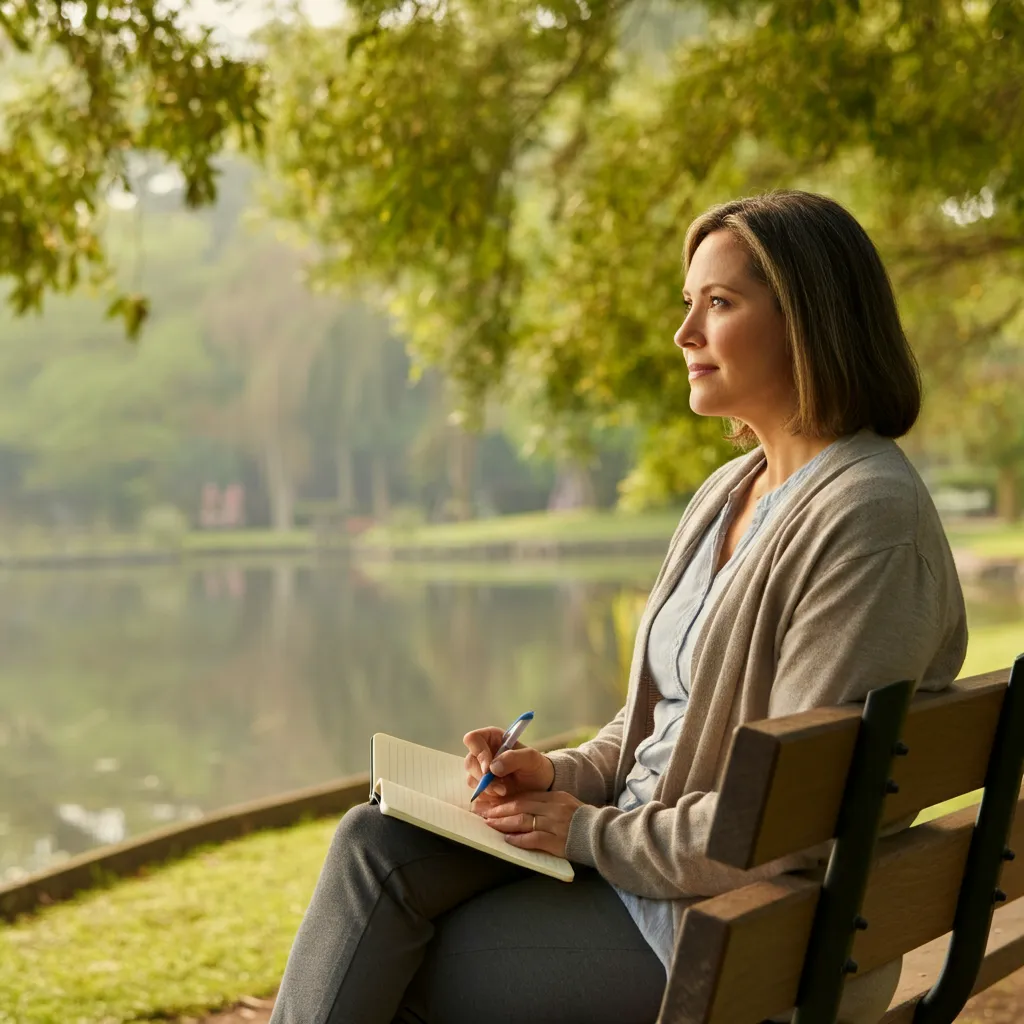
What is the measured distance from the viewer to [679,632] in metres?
1.88

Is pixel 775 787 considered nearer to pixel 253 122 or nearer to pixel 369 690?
pixel 253 122

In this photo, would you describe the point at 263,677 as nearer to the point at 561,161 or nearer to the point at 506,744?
the point at 561,161

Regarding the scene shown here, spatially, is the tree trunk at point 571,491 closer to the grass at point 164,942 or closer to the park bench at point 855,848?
the grass at point 164,942

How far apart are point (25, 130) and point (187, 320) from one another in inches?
1307

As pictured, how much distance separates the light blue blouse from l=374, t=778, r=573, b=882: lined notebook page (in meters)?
0.10

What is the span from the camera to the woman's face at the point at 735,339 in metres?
1.78

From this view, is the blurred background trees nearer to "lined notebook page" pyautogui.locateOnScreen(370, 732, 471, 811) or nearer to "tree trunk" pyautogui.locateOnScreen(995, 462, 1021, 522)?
"lined notebook page" pyautogui.locateOnScreen(370, 732, 471, 811)

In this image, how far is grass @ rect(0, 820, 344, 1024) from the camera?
3.67m

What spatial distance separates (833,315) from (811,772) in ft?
2.15

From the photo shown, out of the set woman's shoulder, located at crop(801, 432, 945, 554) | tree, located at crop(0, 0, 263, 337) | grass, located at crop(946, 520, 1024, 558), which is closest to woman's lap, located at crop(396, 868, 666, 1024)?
woman's shoulder, located at crop(801, 432, 945, 554)

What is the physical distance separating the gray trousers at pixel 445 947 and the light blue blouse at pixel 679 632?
0.23ft

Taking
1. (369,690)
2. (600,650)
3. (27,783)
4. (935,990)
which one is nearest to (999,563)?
(600,650)

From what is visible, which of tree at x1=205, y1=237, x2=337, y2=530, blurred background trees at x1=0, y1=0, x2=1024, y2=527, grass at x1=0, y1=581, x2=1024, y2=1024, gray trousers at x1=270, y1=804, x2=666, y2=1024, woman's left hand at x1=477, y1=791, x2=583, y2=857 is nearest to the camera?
gray trousers at x1=270, y1=804, x2=666, y2=1024

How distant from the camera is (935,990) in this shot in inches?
70.6
